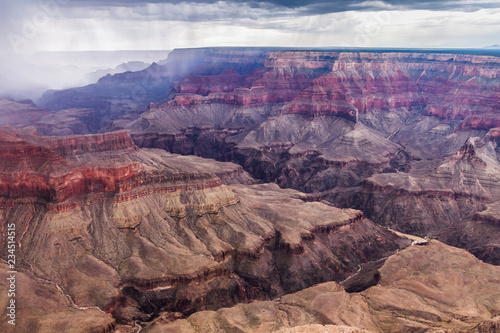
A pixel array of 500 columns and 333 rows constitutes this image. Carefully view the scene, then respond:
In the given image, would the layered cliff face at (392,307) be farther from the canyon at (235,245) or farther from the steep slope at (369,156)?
the steep slope at (369,156)

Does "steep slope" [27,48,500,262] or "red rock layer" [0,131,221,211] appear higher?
"red rock layer" [0,131,221,211]

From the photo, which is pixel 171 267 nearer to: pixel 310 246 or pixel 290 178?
pixel 310 246

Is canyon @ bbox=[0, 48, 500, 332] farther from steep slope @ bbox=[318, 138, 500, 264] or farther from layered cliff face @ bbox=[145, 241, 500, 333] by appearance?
steep slope @ bbox=[318, 138, 500, 264]

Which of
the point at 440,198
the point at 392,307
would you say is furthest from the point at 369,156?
the point at 392,307

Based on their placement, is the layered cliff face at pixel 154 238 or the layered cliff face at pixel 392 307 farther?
the layered cliff face at pixel 154 238

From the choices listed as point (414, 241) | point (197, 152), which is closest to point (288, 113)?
point (197, 152)

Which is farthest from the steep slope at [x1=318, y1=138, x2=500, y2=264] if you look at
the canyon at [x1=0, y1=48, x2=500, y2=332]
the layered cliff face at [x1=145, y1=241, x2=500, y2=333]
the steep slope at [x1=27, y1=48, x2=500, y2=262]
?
the layered cliff face at [x1=145, y1=241, x2=500, y2=333]

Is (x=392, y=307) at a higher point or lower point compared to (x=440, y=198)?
higher

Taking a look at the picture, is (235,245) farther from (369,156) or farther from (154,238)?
(369,156)

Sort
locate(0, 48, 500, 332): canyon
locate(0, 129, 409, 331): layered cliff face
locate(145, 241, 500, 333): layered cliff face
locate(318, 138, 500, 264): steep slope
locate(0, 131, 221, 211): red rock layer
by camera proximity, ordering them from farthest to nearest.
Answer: locate(318, 138, 500, 264): steep slope → locate(0, 131, 221, 211): red rock layer → locate(0, 129, 409, 331): layered cliff face → locate(0, 48, 500, 332): canyon → locate(145, 241, 500, 333): layered cliff face

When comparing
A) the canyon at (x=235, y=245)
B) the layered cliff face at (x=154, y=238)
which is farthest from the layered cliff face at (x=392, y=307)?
Answer: the layered cliff face at (x=154, y=238)
